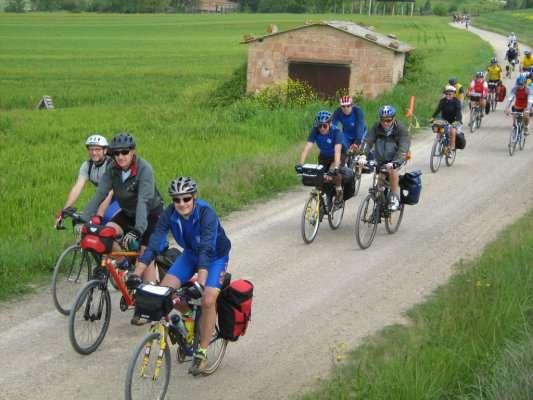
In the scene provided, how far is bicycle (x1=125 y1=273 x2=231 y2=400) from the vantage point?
5.99 metres

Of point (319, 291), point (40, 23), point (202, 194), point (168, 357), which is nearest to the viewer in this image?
point (168, 357)

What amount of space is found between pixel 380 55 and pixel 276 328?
1995 centimetres

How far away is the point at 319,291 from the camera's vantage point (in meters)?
9.45

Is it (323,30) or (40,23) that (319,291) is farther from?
(40,23)

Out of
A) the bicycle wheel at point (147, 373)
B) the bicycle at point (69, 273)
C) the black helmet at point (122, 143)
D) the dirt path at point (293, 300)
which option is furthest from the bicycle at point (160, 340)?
the bicycle at point (69, 273)

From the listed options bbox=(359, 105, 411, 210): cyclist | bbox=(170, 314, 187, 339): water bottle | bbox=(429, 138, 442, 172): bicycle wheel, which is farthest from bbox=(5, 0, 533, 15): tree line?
bbox=(170, 314, 187, 339): water bottle

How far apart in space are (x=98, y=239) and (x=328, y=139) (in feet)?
17.0

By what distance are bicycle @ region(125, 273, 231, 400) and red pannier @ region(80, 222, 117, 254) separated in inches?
44.9

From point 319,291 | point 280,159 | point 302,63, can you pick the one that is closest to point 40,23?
point 302,63

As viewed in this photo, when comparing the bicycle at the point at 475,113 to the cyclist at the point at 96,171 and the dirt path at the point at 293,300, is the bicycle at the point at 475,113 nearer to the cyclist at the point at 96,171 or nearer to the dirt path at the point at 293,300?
the dirt path at the point at 293,300

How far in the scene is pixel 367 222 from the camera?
11500 mm

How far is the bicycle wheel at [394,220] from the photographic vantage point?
478 inches

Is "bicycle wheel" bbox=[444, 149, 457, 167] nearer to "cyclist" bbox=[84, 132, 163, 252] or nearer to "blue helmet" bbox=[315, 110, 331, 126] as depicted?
"blue helmet" bbox=[315, 110, 331, 126]

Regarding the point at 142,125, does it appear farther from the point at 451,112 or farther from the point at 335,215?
the point at 335,215
